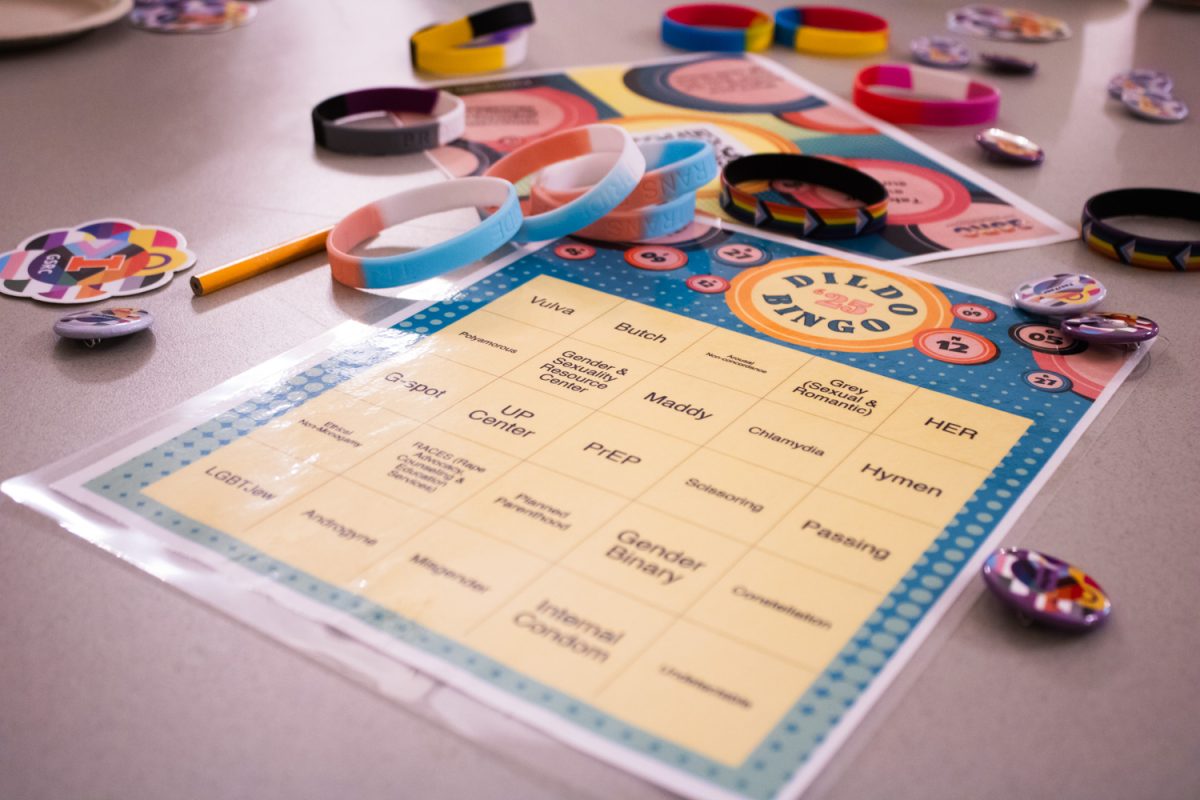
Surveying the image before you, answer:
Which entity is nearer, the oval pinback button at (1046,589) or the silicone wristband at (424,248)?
the oval pinback button at (1046,589)

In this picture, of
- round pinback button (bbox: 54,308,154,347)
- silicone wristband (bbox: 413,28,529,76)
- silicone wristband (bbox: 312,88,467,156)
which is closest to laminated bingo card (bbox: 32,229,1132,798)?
round pinback button (bbox: 54,308,154,347)

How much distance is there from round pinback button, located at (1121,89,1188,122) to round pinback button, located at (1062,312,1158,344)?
1.57 ft

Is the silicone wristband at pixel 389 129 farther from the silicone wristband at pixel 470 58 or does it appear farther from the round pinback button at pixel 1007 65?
A: the round pinback button at pixel 1007 65

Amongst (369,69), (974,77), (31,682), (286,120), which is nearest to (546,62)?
(369,69)

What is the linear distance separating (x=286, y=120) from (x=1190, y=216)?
0.81m

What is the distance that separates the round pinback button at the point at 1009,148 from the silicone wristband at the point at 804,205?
17 centimetres

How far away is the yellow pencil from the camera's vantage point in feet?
2.55

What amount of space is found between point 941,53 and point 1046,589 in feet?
2.92

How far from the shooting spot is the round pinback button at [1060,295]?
747 millimetres

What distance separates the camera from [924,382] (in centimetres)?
68

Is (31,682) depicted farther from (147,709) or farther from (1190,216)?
(1190,216)

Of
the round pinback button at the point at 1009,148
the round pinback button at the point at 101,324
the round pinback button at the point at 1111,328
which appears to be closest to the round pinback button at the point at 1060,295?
the round pinback button at the point at 1111,328

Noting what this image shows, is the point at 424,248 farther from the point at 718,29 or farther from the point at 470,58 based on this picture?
the point at 718,29

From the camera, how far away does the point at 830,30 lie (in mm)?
1324
